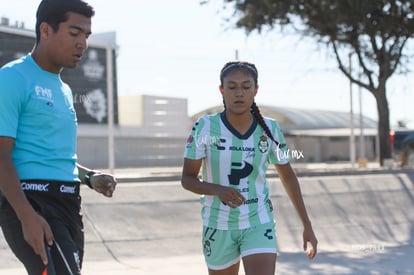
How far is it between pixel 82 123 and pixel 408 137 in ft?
68.0

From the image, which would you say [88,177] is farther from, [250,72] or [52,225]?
[250,72]

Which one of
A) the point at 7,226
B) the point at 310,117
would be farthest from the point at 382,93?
the point at 310,117

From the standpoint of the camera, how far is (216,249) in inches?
158

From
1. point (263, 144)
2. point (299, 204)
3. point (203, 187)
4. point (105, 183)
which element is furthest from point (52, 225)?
point (299, 204)

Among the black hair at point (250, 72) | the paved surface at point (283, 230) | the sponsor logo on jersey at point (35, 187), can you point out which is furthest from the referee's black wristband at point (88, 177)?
the paved surface at point (283, 230)

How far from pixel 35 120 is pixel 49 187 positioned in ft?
1.00

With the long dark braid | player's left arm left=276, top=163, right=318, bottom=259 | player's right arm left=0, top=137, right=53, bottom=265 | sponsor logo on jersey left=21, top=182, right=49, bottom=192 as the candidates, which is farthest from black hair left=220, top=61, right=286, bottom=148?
player's right arm left=0, top=137, right=53, bottom=265

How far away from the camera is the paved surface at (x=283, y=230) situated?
7.63 metres

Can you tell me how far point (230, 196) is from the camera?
151 inches

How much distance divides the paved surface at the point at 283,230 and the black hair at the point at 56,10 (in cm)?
454

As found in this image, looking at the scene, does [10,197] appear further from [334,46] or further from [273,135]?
[334,46]

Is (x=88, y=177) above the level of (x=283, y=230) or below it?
above

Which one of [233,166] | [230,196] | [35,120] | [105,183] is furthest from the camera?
[233,166]

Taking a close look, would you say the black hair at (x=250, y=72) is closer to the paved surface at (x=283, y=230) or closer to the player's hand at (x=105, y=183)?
the player's hand at (x=105, y=183)
